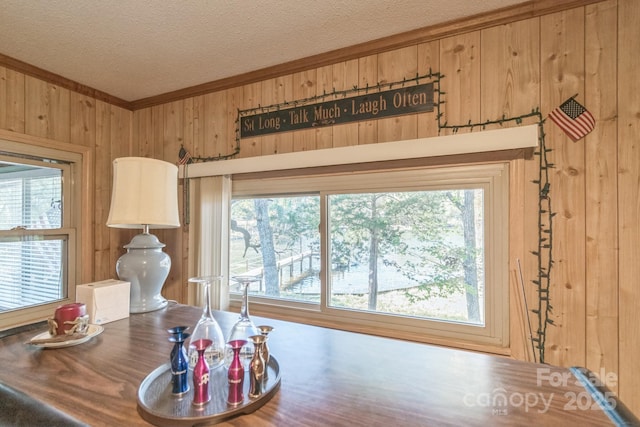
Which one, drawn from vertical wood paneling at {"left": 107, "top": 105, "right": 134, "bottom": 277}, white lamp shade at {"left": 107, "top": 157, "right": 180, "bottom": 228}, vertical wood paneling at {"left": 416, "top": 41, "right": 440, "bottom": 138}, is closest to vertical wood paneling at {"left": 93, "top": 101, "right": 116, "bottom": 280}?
vertical wood paneling at {"left": 107, "top": 105, "right": 134, "bottom": 277}

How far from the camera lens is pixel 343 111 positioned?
6.48 feet

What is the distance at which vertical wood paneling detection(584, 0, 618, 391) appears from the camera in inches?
56.3

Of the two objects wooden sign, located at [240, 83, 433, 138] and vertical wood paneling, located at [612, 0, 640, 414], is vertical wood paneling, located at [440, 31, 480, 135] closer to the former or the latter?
wooden sign, located at [240, 83, 433, 138]

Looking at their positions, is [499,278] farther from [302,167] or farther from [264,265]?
[264,265]

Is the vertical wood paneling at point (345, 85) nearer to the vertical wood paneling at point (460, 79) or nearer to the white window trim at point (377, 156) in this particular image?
the white window trim at point (377, 156)

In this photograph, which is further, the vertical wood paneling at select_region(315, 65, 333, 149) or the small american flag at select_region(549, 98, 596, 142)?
the vertical wood paneling at select_region(315, 65, 333, 149)

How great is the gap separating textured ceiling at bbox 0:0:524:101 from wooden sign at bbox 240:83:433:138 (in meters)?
0.33

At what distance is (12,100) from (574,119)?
327 centimetres

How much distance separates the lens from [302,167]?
203cm

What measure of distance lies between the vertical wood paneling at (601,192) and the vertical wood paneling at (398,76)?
80 cm

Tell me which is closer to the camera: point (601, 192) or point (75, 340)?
point (75, 340)

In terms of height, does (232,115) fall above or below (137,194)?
above

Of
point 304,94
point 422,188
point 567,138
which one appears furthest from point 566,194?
point 304,94

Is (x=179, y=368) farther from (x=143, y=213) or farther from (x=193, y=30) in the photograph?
(x=193, y=30)
